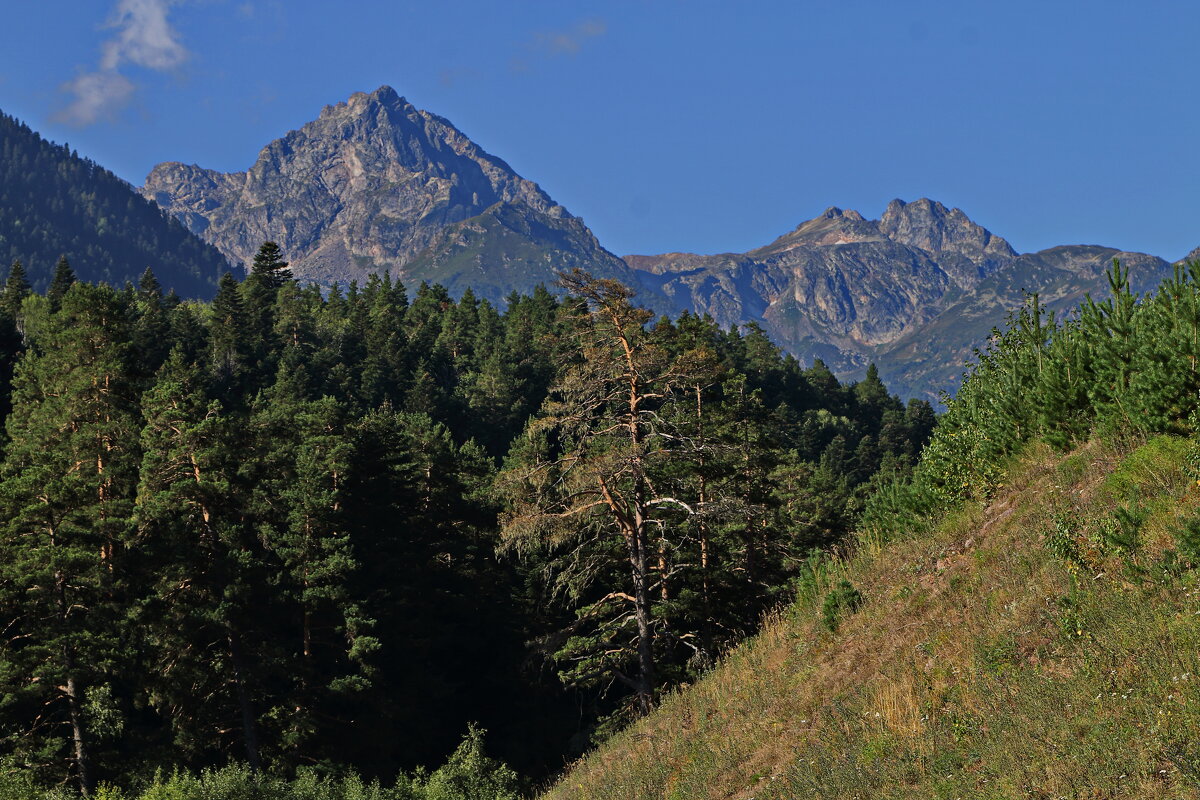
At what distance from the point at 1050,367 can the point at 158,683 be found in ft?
90.7

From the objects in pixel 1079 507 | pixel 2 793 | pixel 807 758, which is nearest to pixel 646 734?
pixel 807 758

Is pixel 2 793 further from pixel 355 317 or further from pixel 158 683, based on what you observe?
pixel 355 317

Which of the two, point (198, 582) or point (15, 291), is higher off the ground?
point (15, 291)

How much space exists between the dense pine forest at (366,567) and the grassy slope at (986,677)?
9241mm

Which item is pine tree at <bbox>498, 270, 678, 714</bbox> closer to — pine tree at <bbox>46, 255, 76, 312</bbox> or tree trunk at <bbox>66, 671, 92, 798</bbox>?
tree trunk at <bbox>66, 671, 92, 798</bbox>

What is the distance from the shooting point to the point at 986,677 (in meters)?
9.55

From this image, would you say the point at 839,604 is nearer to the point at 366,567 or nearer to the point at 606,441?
the point at 606,441

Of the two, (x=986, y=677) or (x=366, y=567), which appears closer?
(x=986, y=677)

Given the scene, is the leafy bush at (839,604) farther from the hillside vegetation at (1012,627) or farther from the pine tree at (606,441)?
the pine tree at (606,441)

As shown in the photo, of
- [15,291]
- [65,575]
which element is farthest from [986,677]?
[15,291]

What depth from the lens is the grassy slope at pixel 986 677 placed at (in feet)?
25.1

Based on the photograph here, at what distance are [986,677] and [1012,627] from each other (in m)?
0.80

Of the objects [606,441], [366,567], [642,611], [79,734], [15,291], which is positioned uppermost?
[15,291]

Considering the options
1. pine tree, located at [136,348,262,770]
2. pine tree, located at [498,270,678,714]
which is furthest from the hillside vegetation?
pine tree, located at [136,348,262,770]
